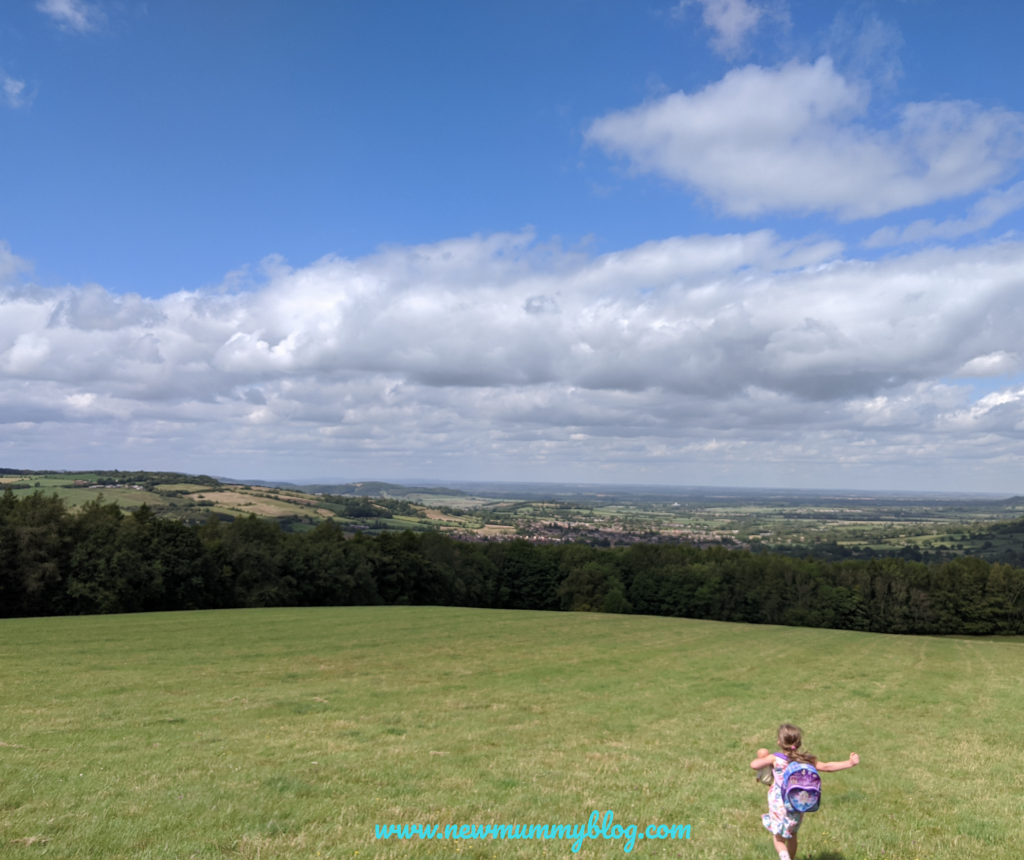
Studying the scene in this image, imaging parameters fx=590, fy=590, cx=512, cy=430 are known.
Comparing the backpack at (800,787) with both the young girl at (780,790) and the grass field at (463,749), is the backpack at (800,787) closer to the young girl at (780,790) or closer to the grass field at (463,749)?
the young girl at (780,790)

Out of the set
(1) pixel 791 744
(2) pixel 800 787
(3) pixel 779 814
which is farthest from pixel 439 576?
(2) pixel 800 787

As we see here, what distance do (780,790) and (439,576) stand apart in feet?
258

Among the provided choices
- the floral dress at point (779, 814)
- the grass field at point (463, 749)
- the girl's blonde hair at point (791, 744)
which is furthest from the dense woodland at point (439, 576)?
the girl's blonde hair at point (791, 744)

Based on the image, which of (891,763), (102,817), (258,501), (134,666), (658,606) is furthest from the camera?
(258,501)

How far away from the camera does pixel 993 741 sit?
15.3m

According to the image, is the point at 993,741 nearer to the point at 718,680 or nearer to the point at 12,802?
the point at 718,680

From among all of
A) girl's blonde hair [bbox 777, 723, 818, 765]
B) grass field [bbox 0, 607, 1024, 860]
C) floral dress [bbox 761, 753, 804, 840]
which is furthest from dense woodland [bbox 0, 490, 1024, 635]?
girl's blonde hair [bbox 777, 723, 818, 765]

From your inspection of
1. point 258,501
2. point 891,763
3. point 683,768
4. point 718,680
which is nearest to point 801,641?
point 718,680

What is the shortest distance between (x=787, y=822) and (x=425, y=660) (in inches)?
957

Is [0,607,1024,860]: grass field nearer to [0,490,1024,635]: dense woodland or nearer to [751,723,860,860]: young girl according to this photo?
[751,723,860,860]: young girl

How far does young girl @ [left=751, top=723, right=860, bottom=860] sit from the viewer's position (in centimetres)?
702

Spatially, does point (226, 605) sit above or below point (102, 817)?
below

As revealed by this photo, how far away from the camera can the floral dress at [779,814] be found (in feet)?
22.9

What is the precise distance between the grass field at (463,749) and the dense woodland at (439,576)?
2713 cm
